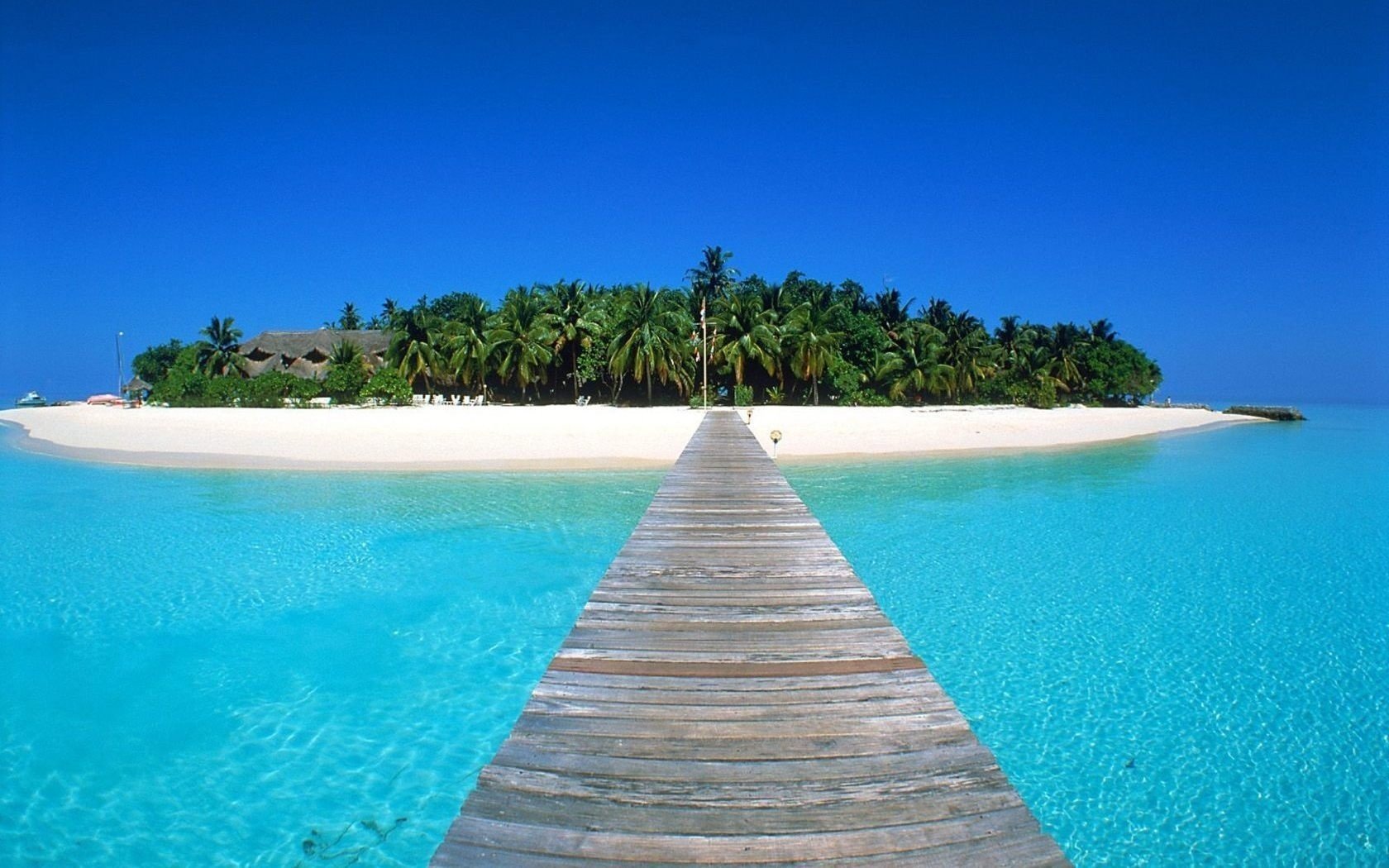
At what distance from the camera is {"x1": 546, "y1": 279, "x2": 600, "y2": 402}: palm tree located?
149 ft

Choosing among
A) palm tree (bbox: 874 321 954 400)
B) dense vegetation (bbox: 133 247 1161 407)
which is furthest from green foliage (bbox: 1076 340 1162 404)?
palm tree (bbox: 874 321 954 400)

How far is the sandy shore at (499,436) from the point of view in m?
22.5

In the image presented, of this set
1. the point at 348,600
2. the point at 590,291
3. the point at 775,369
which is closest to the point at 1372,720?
the point at 348,600

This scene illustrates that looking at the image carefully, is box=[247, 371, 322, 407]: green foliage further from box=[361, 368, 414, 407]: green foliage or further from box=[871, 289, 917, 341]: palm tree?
box=[871, 289, 917, 341]: palm tree

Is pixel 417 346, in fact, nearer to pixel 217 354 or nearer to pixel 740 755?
pixel 217 354

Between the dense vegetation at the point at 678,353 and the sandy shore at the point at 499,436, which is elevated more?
the dense vegetation at the point at 678,353

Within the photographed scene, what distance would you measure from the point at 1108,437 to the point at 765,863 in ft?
120

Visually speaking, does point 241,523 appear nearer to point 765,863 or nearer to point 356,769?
point 356,769

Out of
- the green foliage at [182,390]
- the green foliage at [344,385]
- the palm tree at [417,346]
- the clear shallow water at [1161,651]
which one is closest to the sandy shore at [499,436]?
the green foliage at [182,390]

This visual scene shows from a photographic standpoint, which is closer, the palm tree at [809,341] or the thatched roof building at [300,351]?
the palm tree at [809,341]

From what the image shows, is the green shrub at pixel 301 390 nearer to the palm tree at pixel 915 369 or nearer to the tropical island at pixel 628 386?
the tropical island at pixel 628 386

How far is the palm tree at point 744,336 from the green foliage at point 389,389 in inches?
757

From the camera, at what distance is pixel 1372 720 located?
6254mm

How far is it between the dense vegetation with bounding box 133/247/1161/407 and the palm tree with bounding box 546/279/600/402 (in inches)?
3.5
